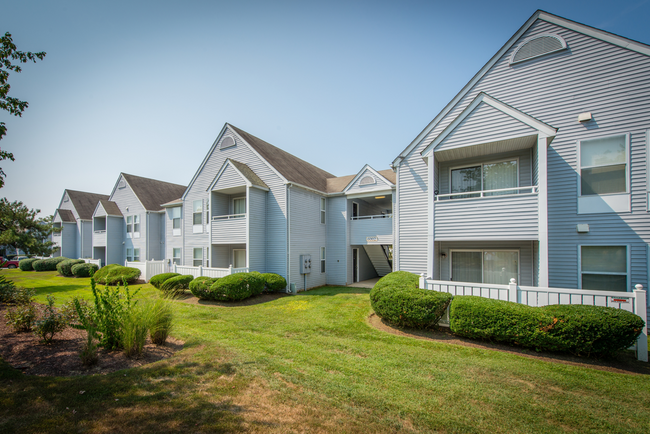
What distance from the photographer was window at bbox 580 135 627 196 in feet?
28.8

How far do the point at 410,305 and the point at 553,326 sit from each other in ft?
10.6

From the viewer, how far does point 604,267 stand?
8.88 metres

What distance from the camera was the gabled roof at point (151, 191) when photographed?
25.4m

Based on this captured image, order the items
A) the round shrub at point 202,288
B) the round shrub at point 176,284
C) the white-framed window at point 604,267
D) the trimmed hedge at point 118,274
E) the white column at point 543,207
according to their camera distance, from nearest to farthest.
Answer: the white column at point 543,207 < the white-framed window at point 604,267 < the round shrub at point 202,288 < the round shrub at point 176,284 < the trimmed hedge at point 118,274

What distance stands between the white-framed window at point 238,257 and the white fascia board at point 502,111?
1281cm

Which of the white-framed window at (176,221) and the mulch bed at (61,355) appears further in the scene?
the white-framed window at (176,221)

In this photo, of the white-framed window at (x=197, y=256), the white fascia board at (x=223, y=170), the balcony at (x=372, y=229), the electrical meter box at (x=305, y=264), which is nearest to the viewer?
the white fascia board at (x=223, y=170)

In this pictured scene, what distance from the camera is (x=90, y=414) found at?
12.3ft

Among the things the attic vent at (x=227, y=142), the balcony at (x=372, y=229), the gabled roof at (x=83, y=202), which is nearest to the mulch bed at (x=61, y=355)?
the balcony at (x=372, y=229)

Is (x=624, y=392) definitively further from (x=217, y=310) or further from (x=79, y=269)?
(x=79, y=269)

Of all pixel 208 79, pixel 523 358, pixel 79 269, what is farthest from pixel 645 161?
pixel 79 269

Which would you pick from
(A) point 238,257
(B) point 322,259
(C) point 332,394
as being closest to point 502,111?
(C) point 332,394

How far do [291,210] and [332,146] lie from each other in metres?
5.44

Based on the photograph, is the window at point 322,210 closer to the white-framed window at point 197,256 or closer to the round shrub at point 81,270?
the white-framed window at point 197,256
